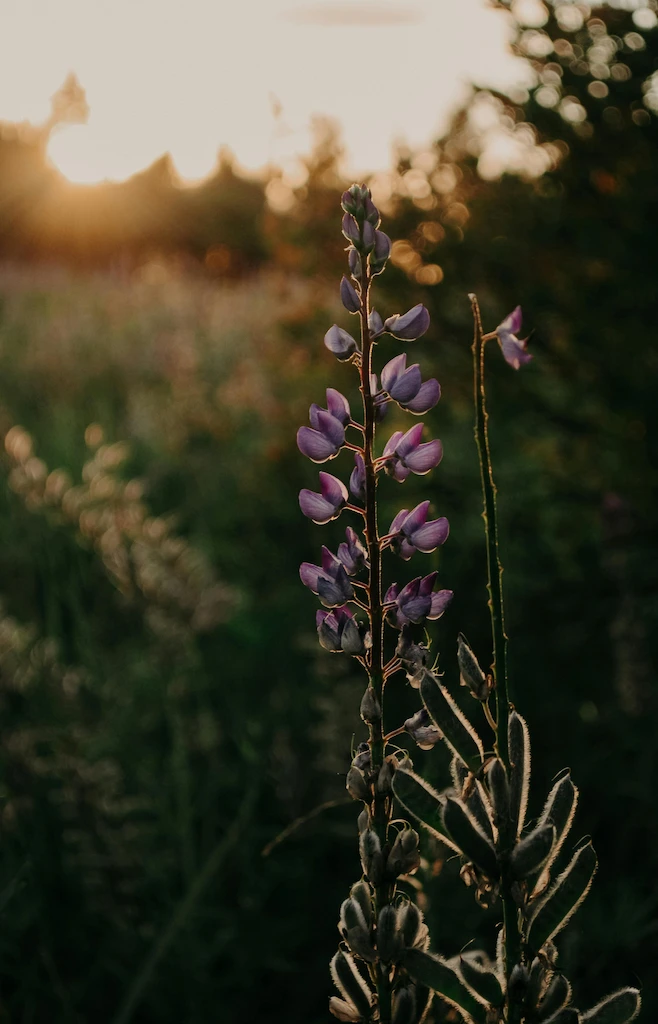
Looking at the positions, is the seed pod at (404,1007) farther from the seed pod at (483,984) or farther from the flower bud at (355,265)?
the flower bud at (355,265)

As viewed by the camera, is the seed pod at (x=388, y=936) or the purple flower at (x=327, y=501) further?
the purple flower at (x=327, y=501)

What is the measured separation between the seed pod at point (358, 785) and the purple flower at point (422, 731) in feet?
0.17

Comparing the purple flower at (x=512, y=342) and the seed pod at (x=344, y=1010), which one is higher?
the purple flower at (x=512, y=342)

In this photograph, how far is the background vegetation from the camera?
1957 mm

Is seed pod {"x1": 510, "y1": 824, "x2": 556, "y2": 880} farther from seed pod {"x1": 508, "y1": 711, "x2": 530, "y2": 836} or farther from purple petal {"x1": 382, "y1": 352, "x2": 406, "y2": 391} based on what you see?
purple petal {"x1": 382, "y1": 352, "x2": 406, "y2": 391}

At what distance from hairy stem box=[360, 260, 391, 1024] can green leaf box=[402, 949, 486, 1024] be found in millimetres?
37

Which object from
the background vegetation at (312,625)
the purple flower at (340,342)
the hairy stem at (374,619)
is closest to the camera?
the hairy stem at (374,619)

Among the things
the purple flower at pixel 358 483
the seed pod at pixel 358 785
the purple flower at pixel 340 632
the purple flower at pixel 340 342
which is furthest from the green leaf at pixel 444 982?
the purple flower at pixel 340 342

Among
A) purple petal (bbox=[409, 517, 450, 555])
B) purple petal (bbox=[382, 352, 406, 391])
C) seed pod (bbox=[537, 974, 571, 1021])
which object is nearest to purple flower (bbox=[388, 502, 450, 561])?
purple petal (bbox=[409, 517, 450, 555])

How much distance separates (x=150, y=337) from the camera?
1070 cm

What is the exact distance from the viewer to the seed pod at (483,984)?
24.8 inches

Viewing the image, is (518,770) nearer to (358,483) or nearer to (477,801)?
(477,801)

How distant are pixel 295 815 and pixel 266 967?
34 cm

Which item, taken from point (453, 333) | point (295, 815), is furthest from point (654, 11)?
point (295, 815)
